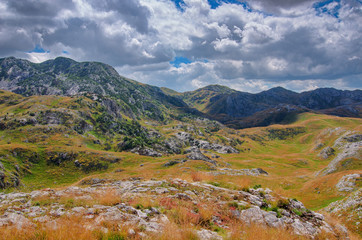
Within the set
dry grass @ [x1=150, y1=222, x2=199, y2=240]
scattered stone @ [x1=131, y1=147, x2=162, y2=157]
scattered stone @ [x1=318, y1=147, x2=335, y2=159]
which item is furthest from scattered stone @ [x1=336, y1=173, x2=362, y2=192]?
scattered stone @ [x1=318, y1=147, x2=335, y2=159]

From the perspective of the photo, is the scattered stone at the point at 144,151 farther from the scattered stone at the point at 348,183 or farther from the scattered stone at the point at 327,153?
the scattered stone at the point at 327,153

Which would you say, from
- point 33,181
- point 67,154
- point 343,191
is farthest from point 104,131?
point 343,191

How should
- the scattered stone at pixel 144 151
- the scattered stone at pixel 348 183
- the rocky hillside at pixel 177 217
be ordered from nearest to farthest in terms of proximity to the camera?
the rocky hillside at pixel 177 217
the scattered stone at pixel 348 183
the scattered stone at pixel 144 151

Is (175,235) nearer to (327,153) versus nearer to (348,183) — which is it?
(348,183)

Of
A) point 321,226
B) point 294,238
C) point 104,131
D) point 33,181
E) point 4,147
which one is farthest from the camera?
point 104,131

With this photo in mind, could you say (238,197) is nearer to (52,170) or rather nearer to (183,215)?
(183,215)

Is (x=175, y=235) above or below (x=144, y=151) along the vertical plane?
above

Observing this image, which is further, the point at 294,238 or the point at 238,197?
the point at 238,197

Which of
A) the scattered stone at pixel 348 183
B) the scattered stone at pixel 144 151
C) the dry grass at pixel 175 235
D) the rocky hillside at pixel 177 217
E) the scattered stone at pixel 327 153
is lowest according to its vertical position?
the scattered stone at pixel 327 153

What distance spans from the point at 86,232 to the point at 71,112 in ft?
647

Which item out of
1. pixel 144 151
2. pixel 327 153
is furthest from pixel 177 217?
pixel 327 153

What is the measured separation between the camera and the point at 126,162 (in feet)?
326

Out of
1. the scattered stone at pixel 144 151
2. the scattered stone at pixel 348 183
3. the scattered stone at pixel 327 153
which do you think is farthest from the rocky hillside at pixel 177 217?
the scattered stone at pixel 327 153

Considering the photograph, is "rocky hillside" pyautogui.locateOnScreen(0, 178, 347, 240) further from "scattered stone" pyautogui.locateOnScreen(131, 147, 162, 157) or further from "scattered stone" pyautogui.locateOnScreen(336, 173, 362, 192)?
"scattered stone" pyautogui.locateOnScreen(131, 147, 162, 157)
